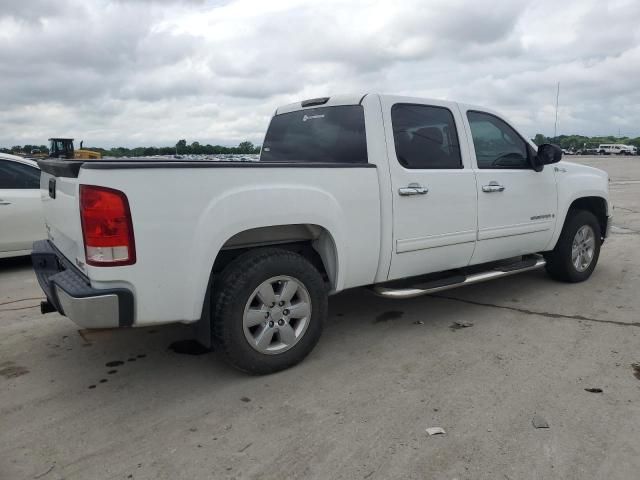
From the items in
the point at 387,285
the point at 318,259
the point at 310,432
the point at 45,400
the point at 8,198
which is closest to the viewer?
the point at 310,432

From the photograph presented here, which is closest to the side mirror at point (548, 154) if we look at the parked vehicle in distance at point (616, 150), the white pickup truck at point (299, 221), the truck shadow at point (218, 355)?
the white pickup truck at point (299, 221)

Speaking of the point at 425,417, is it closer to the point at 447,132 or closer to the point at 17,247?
the point at 447,132

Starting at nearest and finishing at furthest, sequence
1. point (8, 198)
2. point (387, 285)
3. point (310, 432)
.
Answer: point (310, 432), point (387, 285), point (8, 198)

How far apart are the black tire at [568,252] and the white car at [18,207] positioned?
601cm

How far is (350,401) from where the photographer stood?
10.0 feet

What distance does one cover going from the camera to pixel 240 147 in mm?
6602

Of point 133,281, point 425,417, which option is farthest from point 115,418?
point 425,417

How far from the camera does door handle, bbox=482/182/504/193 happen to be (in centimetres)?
447

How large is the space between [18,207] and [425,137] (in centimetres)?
508

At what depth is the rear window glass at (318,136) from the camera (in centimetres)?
394

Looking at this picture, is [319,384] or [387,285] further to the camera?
[387,285]

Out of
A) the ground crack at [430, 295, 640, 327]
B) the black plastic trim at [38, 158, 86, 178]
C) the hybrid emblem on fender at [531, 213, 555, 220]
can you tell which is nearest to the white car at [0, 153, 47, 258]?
the black plastic trim at [38, 158, 86, 178]

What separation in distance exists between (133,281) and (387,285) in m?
2.20

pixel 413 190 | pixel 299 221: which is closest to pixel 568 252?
pixel 413 190
